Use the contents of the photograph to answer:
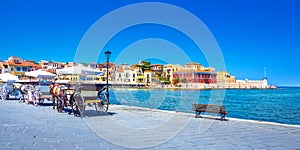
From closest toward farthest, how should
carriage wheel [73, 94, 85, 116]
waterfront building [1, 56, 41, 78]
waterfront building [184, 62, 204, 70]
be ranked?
carriage wheel [73, 94, 85, 116] → waterfront building [1, 56, 41, 78] → waterfront building [184, 62, 204, 70]

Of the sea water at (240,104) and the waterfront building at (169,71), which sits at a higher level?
the waterfront building at (169,71)

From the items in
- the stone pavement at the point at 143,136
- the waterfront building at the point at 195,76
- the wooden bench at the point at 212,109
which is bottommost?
the stone pavement at the point at 143,136

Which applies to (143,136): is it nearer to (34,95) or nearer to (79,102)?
(79,102)

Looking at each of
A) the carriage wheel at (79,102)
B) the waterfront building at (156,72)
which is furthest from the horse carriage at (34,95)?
the waterfront building at (156,72)

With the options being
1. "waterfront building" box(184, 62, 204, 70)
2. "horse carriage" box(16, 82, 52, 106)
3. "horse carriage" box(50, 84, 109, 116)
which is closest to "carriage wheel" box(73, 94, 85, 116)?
"horse carriage" box(50, 84, 109, 116)

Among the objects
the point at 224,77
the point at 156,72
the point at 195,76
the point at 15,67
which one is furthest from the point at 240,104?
the point at 224,77

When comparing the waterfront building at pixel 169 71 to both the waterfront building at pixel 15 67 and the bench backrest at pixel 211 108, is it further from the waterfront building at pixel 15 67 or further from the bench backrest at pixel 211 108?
the bench backrest at pixel 211 108

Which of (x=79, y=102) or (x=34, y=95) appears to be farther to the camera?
(x=34, y=95)

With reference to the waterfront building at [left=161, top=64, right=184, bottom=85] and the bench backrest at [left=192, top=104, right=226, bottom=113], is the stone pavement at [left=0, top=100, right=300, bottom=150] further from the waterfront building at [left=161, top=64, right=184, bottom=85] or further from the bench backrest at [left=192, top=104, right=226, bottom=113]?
the waterfront building at [left=161, top=64, right=184, bottom=85]

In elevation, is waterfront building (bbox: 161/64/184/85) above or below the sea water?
above

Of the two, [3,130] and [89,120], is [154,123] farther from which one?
[3,130]

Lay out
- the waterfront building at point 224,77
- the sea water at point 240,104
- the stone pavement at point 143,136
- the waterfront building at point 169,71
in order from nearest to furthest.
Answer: the stone pavement at point 143,136 → the sea water at point 240,104 → the waterfront building at point 169,71 → the waterfront building at point 224,77

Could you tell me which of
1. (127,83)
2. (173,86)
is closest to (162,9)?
(127,83)

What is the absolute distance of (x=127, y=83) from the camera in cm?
8481
